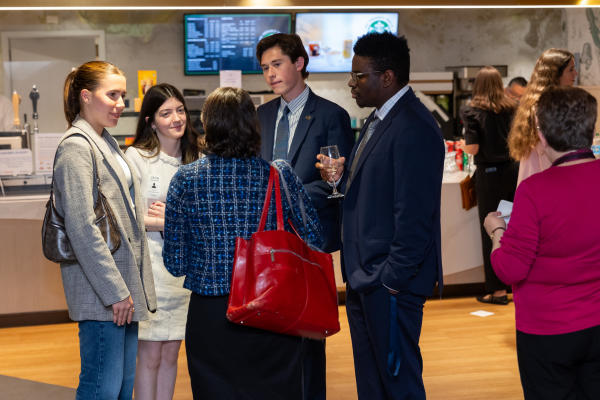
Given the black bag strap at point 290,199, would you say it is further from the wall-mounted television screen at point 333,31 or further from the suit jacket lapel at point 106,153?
the wall-mounted television screen at point 333,31

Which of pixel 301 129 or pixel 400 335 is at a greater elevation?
pixel 301 129

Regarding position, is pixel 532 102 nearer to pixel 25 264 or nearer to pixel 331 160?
pixel 331 160

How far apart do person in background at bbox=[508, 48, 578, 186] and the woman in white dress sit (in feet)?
5.19

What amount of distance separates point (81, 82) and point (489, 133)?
3.51 metres

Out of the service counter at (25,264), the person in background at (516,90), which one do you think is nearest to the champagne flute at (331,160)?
the service counter at (25,264)

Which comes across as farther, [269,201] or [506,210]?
[506,210]

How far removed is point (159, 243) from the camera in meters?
2.48

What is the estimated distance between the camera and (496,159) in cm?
464

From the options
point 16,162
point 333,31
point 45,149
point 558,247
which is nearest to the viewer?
point 558,247

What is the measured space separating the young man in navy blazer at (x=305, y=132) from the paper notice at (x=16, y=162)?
109 inches

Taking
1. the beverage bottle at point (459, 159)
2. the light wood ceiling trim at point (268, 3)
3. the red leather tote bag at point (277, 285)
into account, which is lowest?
the red leather tote bag at point (277, 285)

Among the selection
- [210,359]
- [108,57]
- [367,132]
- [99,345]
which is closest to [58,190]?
[99,345]

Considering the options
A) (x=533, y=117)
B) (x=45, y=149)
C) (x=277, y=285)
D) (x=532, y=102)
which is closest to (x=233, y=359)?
(x=277, y=285)

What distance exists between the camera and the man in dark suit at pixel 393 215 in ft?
6.18
